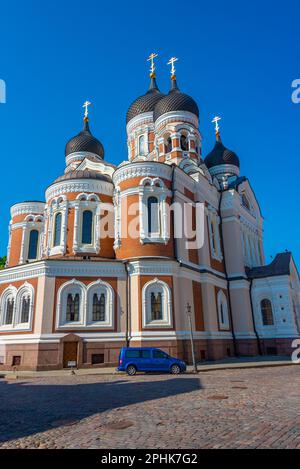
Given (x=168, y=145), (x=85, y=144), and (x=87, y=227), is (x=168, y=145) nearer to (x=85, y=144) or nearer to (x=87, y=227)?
(x=85, y=144)

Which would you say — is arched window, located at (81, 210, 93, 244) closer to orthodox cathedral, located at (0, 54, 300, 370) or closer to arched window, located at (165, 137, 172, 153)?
orthodox cathedral, located at (0, 54, 300, 370)

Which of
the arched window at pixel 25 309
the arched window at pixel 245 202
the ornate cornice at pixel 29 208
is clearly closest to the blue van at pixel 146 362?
the arched window at pixel 25 309

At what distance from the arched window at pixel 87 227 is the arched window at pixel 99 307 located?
5.29m

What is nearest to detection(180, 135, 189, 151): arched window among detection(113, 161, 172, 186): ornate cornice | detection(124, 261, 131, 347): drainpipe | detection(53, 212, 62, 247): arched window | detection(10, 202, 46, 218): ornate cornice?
detection(113, 161, 172, 186): ornate cornice

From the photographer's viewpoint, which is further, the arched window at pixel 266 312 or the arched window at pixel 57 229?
the arched window at pixel 266 312

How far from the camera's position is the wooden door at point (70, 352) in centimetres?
2092

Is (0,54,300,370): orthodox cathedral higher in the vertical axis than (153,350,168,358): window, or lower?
higher

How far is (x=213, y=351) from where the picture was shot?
24734 mm

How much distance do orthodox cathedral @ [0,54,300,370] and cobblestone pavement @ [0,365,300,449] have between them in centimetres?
787

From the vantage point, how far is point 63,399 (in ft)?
35.8

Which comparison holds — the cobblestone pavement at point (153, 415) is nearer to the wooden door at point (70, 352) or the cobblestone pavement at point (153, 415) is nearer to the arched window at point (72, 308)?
the wooden door at point (70, 352)

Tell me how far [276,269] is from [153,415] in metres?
25.1

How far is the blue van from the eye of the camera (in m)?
17.8

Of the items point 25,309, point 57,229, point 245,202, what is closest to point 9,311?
point 25,309
